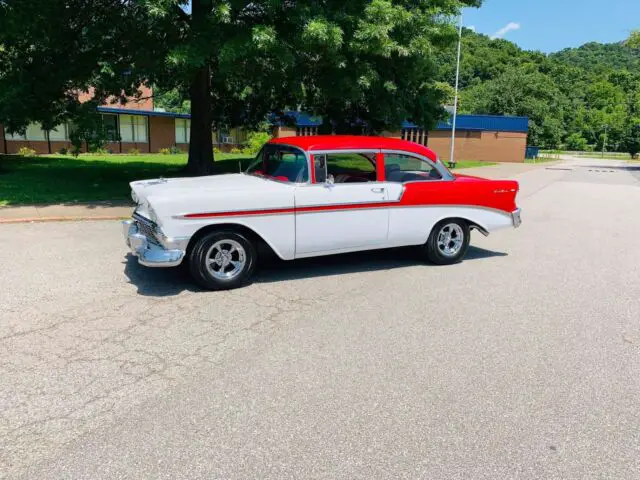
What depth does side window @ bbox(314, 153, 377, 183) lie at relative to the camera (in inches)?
250

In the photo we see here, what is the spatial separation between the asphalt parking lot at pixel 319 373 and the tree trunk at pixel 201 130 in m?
9.03

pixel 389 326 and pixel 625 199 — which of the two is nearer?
pixel 389 326

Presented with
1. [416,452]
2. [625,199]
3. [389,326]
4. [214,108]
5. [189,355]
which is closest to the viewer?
[416,452]

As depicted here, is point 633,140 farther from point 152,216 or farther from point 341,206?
point 152,216

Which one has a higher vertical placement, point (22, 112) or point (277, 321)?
point (22, 112)

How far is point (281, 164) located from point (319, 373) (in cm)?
328

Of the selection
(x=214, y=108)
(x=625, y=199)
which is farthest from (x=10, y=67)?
(x=625, y=199)

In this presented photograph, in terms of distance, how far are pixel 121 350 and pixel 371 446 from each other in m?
2.24

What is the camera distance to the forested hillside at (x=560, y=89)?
2606 inches

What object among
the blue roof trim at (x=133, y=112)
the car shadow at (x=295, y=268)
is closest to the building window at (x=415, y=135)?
the blue roof trim at (x=133, y=112)

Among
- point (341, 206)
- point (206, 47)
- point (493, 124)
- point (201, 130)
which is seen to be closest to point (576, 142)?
point (493, 124)

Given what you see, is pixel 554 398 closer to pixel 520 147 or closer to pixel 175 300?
pixel 175 300

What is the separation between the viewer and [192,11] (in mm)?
12727

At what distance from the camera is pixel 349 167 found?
22.0ft
